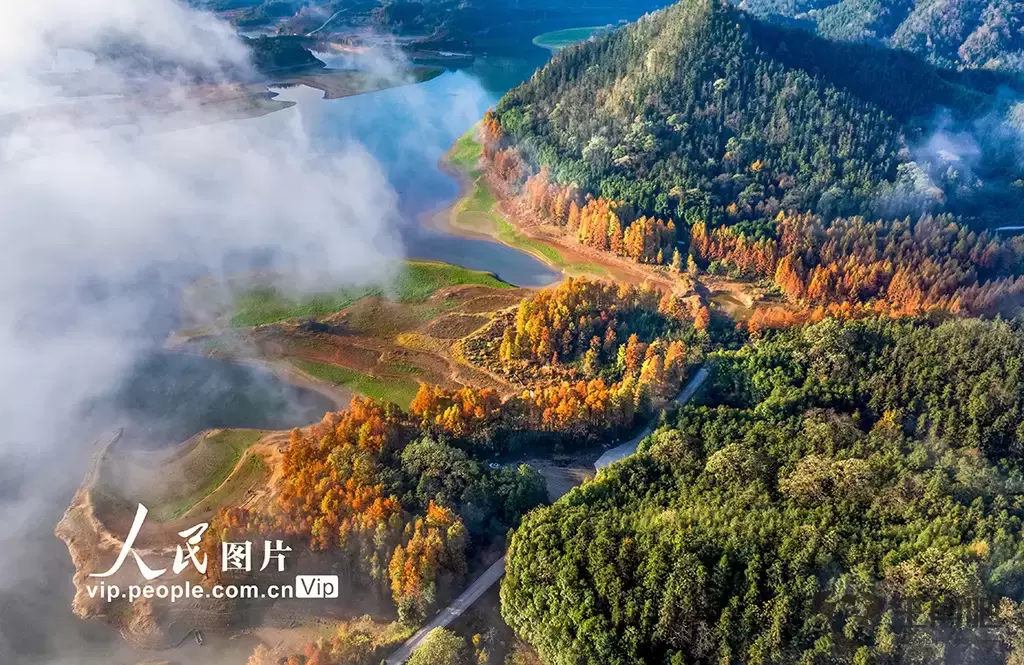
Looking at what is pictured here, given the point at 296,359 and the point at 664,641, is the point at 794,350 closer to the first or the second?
the point at 664,641

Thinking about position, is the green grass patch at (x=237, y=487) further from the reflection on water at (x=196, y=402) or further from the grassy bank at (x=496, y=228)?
the grassy bank at (x=496, y=228)

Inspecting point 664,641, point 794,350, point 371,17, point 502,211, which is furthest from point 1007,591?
point 371,17

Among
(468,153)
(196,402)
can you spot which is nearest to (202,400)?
(196,402)

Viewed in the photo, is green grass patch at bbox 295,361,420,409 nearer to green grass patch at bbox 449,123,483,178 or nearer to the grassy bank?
the grassy bank

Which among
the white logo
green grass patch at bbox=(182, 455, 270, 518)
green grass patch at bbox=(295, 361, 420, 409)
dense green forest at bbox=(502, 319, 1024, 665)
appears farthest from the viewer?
green grass patch at bbox=(295, 361, 420, 409)

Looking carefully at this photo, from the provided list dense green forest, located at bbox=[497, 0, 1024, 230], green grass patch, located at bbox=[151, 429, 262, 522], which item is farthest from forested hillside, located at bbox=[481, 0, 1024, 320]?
green grass patch, located at bbox=[151, 429, 262, 522]

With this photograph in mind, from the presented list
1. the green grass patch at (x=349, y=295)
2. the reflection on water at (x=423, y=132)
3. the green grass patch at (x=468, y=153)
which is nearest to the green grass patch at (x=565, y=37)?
the reflection on water at (x=423, y=132)
